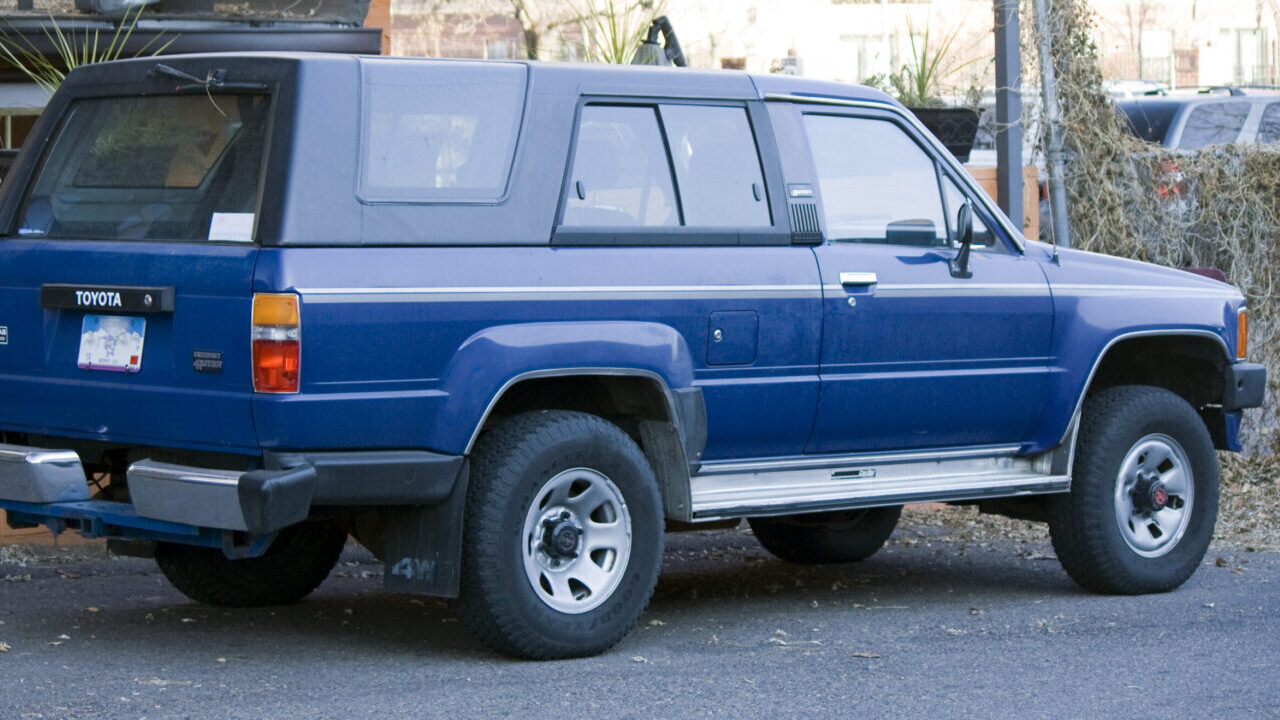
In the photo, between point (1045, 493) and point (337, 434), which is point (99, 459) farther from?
point (1045, 493)

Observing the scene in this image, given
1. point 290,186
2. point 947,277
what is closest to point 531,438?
point 290,186

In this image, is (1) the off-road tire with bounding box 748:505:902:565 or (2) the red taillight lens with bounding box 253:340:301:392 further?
(1) the off-road tire with bounding box 748:505:902:565

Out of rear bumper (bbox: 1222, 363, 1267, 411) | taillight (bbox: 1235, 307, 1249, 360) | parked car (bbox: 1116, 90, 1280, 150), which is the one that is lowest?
rear bumper (bbox: 1222, 363, 1267, 411)

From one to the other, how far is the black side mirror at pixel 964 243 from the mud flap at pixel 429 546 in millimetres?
2173

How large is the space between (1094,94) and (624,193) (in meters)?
5.44

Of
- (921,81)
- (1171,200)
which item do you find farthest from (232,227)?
(1171,200)

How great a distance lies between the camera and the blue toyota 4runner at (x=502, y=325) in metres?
5.43

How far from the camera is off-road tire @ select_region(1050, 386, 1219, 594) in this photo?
24.0ft

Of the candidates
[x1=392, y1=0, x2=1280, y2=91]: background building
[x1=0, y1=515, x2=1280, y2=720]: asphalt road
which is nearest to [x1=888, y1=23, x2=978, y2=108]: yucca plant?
[x1=0, y1=515, x2=1280, y2=720]: asphalt road

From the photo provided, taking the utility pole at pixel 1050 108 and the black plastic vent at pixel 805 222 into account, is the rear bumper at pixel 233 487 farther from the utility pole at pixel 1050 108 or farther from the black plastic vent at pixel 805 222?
the utility pole at pixel 1050 108

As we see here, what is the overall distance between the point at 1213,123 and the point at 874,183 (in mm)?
9899

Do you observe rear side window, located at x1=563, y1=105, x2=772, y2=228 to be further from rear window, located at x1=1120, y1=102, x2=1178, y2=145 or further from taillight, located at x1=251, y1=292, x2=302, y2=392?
rear window, located at x1=1120, y1=102, x2=1178, y2=145

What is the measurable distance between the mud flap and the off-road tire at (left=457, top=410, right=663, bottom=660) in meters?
0.07

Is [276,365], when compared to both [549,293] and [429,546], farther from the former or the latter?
[549,293]
